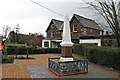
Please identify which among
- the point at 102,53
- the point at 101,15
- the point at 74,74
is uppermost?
the point at 101,15

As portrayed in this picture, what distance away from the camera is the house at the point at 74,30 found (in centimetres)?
3941

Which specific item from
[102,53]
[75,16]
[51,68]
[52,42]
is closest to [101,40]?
[75,16]

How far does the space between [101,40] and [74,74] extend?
2206cm

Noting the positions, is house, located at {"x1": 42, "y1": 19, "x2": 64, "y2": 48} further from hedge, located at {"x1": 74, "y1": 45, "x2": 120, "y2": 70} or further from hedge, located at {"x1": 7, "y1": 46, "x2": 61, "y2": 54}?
hedge, located at {"x1": 74, "y1": 45, "x2": 120, "y2": 70}

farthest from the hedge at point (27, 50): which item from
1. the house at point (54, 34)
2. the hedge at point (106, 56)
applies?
the hedge at point (106, 56)

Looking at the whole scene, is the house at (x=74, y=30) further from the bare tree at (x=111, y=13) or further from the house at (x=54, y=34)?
the bare tree at (x=111, y=13)

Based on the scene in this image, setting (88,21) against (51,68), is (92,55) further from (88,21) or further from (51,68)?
(88,21)

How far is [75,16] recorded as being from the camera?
4072 centimetres

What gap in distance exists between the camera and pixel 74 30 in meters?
41.6

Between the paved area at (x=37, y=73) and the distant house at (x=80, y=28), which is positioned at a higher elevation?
the distant house at (x=80, y=28)

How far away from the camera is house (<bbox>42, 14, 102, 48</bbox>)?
39406 millimetres

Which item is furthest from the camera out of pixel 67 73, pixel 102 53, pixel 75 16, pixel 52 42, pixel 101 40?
pixel 52 42

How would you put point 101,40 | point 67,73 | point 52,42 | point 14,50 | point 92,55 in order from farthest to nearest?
point 52,42 → point 101,40 → point 14,50 → point 92,55 → point 67,73

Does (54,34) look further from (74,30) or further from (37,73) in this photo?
(37,73)
